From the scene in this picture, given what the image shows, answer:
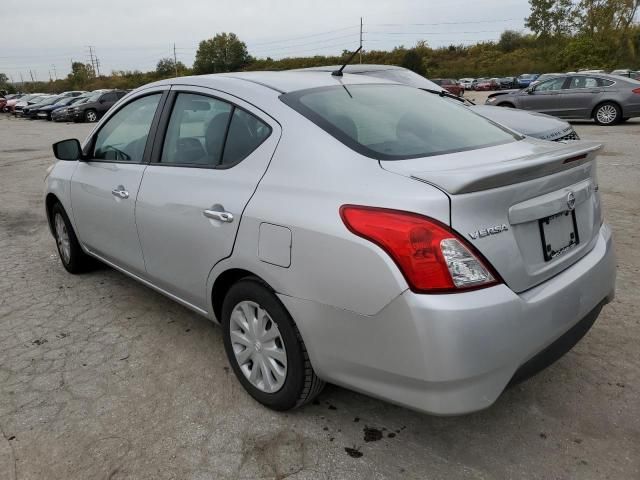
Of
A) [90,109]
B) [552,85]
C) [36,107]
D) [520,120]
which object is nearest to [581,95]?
[552,85]

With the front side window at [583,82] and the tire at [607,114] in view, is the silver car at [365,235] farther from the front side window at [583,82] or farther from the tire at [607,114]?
the tire at [607,114]

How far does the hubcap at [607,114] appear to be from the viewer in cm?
1462

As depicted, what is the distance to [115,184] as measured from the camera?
11.3ft

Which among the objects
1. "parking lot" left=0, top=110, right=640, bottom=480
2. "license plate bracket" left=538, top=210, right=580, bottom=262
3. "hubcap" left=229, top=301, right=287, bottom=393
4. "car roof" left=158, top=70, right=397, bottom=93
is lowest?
"parking lot" left=0, top=110, right=640, bottom=480

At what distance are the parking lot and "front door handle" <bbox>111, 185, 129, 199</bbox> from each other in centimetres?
89

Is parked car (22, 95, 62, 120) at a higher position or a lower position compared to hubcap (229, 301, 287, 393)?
higher

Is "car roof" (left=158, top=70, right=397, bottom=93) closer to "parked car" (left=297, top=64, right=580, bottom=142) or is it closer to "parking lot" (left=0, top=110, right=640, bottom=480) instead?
"parking lot" (left=0, top=110, right=640, bottom=480)

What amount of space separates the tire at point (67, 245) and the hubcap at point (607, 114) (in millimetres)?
14623

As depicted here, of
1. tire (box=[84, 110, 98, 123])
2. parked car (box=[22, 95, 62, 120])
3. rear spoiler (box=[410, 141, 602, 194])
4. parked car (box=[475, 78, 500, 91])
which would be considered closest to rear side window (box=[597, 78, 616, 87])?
rear spoiler (box=[410, 141, 602, 194])

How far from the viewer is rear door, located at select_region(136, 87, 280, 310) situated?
2529mm

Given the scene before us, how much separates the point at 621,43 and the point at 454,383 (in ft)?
190

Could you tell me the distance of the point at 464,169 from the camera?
2.06 m

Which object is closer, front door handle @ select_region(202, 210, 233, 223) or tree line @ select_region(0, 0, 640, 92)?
front door handle @ select_region(202, 210, 233, 223)

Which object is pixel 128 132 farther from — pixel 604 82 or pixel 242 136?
pixel 604 82
